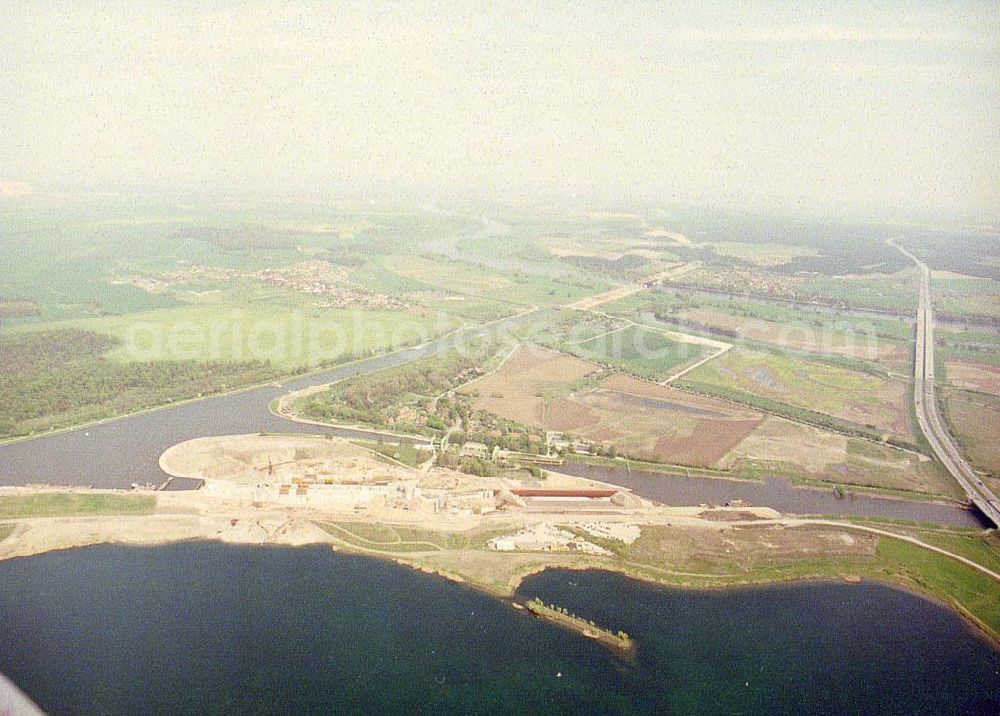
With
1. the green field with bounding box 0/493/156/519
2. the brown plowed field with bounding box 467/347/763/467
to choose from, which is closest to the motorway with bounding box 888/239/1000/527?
the brown plowed field with bounding box 467/347/763/467

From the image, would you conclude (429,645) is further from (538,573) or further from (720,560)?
(720,560)

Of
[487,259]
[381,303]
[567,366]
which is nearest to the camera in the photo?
[567,366]

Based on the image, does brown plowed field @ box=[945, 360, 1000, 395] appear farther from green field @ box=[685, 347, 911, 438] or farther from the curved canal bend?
the curved canal bend

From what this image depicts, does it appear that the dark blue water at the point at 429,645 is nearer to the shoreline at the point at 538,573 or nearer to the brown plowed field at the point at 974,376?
the shoreline at the point at 538,573

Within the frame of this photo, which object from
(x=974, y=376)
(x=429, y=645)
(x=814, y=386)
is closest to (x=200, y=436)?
(x=429, y=645)

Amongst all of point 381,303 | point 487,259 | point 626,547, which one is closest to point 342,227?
point 487,259

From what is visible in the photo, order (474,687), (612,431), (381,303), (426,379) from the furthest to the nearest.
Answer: (381,303) → (426,379) → (612,431) → (474,687)

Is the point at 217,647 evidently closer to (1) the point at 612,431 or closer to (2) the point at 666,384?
(1) the point at 612,431
